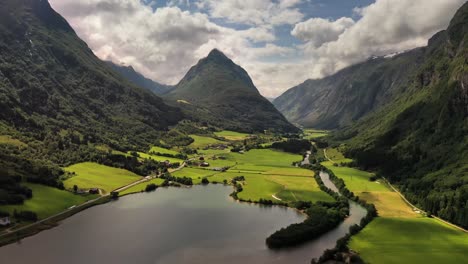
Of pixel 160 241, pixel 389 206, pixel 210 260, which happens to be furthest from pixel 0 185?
pixel 389 206

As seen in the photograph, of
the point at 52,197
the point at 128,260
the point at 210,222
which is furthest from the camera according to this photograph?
the point at 52,197

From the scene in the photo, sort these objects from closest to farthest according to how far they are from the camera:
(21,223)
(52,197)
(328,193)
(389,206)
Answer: (21,223) < (52,197) < (389,206) < (328,193)

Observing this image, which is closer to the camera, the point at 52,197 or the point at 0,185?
the point at 0,185

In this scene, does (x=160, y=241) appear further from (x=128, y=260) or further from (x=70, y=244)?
(x=70, y=244)

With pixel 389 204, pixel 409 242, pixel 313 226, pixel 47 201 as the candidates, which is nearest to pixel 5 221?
pixel 47 201

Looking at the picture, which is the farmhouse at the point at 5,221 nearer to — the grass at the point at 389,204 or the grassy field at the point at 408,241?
the grassy field at the point at 408,241

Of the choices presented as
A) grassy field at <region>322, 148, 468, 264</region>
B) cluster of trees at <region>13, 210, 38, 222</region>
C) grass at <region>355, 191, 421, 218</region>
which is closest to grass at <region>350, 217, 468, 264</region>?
grassy field at <region>322, 148, 468, 264</region>

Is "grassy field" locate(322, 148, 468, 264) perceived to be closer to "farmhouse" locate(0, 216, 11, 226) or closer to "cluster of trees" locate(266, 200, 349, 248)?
"cluster of trees" locate(266, 200, 349, 248)

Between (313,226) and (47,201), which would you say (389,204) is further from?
(47,201)
